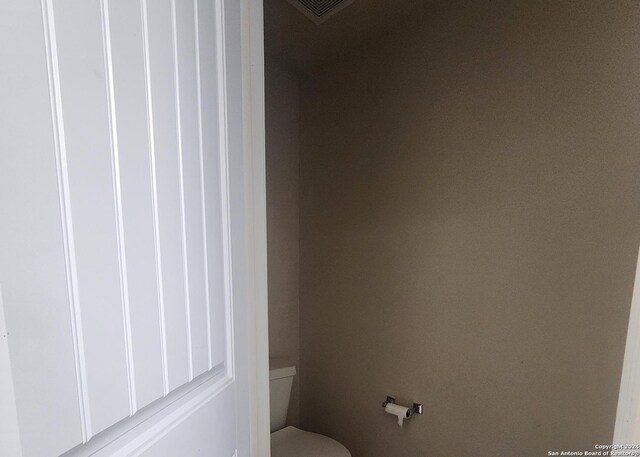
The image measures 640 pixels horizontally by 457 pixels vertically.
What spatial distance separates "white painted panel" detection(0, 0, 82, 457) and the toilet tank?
1490 mm

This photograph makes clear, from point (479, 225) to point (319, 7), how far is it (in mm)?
1251

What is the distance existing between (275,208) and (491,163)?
3.94 ft

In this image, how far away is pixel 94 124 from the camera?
0.40 meters

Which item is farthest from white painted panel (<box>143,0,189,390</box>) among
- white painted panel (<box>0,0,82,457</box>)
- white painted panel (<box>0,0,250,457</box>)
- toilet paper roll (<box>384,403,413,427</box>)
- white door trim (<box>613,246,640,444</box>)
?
toilet paper roll (<box>384,403,413,427</box>)

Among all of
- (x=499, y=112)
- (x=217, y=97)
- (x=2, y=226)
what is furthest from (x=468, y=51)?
(x=2, y=226)

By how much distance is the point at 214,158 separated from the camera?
24.7 inches

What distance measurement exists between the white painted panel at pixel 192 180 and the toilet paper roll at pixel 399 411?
1320 mm

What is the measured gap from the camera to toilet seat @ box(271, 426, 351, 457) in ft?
5.18

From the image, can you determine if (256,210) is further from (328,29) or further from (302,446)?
(302,446)

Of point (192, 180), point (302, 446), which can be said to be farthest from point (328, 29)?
point (302, 446)

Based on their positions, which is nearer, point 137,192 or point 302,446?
point 137,192

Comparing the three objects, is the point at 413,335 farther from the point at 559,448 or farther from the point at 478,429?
the point at 559,448

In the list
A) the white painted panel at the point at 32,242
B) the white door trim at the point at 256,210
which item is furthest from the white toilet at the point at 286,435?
the white painted panel at the point at 32,242

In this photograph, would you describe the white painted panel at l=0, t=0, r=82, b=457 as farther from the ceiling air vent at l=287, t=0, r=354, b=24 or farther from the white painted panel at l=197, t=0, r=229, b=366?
the ceiling air vent at l=287, t=0, r=354, b=24
